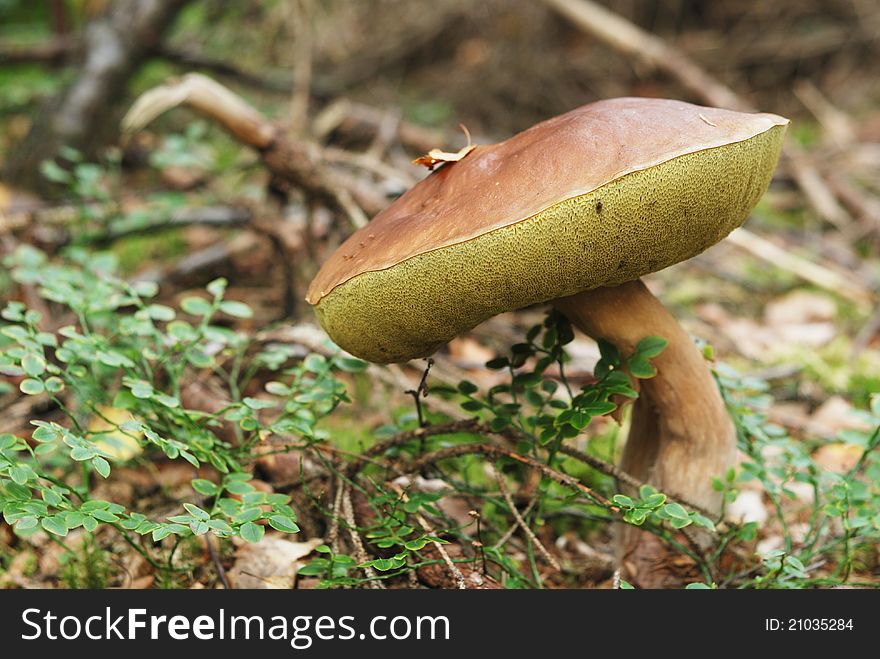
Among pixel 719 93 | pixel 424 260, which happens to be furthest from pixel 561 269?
pixel 719 93

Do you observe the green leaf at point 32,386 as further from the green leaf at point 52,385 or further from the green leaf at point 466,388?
the green leaf at point 466,388

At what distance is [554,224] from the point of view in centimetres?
97

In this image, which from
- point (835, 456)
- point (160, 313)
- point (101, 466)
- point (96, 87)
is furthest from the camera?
point (96, 87)

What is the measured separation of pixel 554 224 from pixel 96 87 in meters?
2.70

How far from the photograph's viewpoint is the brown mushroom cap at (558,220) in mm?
977

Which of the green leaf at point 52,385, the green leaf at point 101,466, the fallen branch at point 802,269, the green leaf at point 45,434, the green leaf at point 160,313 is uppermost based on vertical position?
the fallen branch at point 802,269

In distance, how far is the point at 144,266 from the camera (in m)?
2.97

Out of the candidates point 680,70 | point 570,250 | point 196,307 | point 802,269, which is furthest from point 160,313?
point 680,70

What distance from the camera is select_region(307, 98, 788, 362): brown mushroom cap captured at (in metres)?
0.98

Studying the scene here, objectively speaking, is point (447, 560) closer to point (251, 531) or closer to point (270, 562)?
point (251, 531)

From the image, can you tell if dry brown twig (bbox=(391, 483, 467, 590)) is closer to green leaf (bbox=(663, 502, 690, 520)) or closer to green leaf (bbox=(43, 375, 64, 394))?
green leaf (bbox=(663, 502, 690, 520))

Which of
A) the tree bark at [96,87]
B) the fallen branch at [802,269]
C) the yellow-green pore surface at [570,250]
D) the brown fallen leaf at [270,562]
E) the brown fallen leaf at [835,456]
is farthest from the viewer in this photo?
the tree bark at [96,87]

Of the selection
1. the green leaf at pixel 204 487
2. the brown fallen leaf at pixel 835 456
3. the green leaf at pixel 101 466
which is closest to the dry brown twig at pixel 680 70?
the brown fallen leaf at pixel 835 456
